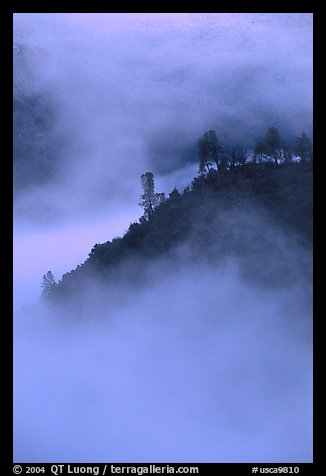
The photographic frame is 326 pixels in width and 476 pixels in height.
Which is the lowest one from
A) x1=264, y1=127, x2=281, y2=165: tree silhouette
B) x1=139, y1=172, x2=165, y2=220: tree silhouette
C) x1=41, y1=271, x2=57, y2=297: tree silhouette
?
x1=41, y1=271, x2=57, y2=297: tree silhouette

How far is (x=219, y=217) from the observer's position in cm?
2527

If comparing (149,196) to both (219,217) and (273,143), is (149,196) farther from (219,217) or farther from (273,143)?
(273,143)

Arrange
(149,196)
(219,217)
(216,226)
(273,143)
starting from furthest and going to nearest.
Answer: (273,143), (149,196), (219,217), (216,226)

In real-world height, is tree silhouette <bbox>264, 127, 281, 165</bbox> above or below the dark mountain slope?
above

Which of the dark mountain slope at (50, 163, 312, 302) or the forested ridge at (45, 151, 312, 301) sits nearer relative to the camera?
the dark mountain slope at (50, 163, 312, 302)

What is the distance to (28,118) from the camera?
24.4m

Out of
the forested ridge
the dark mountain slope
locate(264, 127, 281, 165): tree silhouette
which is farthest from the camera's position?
locate(264, 127, 281, 165): tree silhouette

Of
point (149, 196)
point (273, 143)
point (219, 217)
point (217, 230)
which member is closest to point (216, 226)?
point (217, 230)

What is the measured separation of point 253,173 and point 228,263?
6.33 metres

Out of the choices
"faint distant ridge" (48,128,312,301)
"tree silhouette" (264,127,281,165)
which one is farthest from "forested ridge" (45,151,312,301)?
"tree silhouette" (264,127,281,165)

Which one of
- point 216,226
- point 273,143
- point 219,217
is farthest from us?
point 273,143

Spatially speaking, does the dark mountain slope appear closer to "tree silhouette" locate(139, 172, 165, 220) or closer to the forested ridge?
the forested ridge

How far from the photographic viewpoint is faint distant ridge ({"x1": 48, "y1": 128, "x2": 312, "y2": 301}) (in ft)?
80.7

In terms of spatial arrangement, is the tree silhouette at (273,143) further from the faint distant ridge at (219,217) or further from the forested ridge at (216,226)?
the forested ridge at (216,226)
